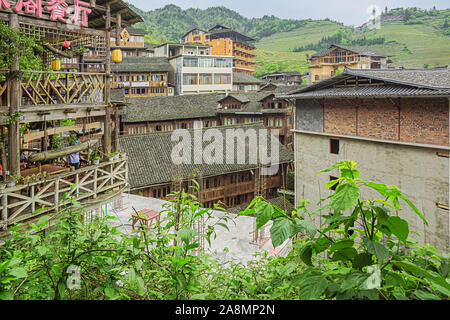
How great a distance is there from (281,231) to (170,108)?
33.3m

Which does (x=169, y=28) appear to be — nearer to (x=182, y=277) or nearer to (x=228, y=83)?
(x=228, y=83)

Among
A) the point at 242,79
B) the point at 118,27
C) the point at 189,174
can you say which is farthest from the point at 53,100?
the point at 242,79

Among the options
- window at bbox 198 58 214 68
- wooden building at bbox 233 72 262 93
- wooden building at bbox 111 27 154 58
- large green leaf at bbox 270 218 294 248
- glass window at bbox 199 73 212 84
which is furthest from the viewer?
wooden building at bbox 111 27 154 58

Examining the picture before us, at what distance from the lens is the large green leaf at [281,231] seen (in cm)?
172

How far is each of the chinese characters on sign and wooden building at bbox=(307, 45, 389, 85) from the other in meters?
36.2

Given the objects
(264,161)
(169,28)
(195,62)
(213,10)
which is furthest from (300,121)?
(213,10)

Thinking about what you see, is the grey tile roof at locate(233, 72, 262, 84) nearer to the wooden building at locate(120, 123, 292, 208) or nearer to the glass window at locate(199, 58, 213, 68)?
the glass window at locate(199, 58, 213, 68)

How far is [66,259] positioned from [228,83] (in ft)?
145

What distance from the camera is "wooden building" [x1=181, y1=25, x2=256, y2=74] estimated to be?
174ft

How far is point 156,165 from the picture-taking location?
65.6 ft

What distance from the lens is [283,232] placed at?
1740mm

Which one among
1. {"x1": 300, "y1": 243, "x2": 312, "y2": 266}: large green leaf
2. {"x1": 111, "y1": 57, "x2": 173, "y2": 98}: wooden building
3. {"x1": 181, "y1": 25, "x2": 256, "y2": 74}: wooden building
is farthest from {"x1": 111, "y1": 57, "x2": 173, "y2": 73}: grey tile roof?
{"x1": 300, "y1": 243, "x2": 312, "y2": 266}: large green leaf

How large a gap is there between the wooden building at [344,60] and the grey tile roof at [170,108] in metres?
14.8

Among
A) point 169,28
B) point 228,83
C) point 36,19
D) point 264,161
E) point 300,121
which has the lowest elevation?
point 264,161
